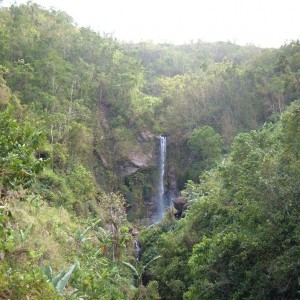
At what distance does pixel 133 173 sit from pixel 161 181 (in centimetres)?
269

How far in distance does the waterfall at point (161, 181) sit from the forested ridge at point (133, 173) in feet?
1.92

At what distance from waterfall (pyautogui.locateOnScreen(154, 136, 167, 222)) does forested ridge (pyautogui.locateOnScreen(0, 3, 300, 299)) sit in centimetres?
59

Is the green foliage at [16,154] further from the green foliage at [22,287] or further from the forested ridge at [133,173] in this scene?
the green foliage at [22,287]

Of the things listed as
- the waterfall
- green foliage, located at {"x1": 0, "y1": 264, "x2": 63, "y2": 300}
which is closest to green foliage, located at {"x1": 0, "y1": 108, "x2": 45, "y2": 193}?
green foliage, located at {"x1": 0, "y1": 264, "x2": 63, "y2": 300}

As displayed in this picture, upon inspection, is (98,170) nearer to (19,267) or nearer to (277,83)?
(277,83)

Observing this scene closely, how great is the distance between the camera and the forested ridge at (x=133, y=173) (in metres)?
9.85

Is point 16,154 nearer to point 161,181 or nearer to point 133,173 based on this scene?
point 133,173

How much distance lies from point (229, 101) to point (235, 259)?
85.2 ft

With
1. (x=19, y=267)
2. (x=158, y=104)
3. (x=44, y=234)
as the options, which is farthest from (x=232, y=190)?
(x=158, y=104)

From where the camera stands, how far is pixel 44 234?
44.2ft

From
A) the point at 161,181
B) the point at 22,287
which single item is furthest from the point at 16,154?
the point at 161,181

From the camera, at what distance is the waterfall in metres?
30.7

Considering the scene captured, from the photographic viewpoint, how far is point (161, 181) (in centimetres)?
3197

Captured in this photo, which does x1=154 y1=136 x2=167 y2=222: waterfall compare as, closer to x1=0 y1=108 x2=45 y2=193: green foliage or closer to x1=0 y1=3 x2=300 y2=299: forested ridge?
x1=0 y1=3 x2=300 y2=299: forested ridge
